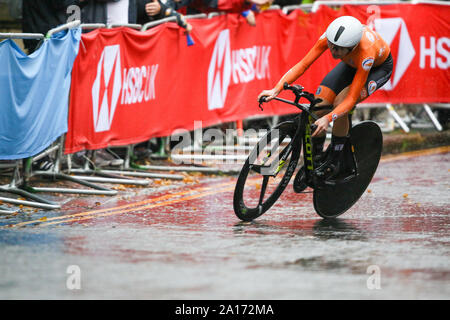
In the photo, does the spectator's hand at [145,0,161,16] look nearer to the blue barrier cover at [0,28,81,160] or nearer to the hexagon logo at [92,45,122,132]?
the hexagon logo at [92,45,122,132]

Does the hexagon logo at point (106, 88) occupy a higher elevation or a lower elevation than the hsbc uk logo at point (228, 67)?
lower

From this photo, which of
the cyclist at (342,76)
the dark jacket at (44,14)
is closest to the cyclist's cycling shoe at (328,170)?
the cyclist at (342,76)

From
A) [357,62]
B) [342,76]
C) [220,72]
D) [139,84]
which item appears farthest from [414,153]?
[357,62]

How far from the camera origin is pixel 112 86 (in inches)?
445

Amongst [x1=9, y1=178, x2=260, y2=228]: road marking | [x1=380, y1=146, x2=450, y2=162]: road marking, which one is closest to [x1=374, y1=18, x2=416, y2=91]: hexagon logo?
[x1=380, y1=146, x2=450, y2=162]: road marking

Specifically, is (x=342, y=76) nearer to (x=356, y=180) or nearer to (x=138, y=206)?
(x=356, y=180)

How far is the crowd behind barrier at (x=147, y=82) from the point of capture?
388 inches

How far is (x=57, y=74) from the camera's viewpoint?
1018 centimetres

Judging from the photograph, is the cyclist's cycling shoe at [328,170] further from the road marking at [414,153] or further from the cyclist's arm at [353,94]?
the road marking at [414,153]

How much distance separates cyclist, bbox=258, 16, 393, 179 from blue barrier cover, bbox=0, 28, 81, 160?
2665 mm

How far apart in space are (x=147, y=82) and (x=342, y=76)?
3675 millimetres

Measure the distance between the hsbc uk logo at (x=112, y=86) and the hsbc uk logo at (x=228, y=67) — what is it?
1.58 m

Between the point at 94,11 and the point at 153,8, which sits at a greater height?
the point at 153,8

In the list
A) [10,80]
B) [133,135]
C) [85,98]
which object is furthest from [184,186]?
[10,80]
